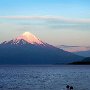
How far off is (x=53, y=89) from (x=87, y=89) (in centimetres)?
516

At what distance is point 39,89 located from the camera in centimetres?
6056

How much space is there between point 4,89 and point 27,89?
146 inches

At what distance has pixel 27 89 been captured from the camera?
201ft

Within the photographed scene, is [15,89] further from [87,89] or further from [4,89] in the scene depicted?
[87,89]

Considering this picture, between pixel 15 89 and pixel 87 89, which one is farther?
pixel 15 89

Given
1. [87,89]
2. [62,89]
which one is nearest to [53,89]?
Result: [62,89]

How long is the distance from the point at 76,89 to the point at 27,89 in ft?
26.1

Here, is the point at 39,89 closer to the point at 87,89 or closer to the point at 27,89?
the point at 27,89

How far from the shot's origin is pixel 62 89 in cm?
5828

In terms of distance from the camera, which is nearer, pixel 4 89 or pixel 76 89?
pixel 76 89

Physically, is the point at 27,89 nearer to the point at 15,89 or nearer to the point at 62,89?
the point at 15,89

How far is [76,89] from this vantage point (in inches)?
2286

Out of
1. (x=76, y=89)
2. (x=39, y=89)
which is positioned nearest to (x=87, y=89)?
(x=76, y=89)

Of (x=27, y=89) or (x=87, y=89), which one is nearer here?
(x=87, y=89)
